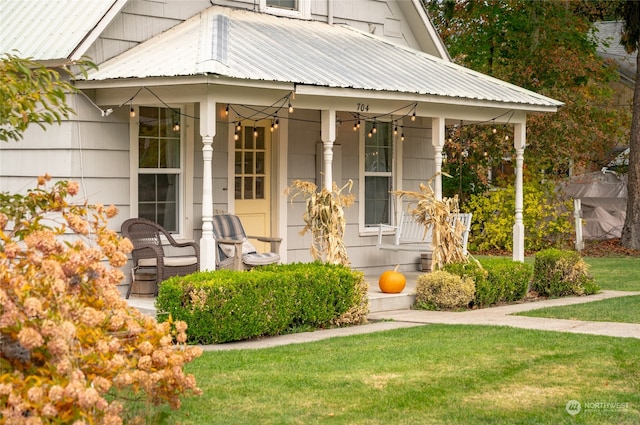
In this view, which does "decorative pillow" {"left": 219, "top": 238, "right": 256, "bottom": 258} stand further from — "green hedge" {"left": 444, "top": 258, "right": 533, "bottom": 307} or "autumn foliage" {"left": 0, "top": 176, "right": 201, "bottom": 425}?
"autumn foliage" {"left": 0, "top": 176, "right": 201, "bottom": 425}

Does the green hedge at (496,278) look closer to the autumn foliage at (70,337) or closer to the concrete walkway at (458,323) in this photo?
the concrete walkway at (458,323)

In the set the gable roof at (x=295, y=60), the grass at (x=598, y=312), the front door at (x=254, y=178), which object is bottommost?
the grass at (x=598, y=312)

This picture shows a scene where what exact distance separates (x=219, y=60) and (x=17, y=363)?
21.9 ft

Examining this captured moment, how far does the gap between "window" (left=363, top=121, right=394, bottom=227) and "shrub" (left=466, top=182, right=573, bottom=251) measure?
8.11 metres

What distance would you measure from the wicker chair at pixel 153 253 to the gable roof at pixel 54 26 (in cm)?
220

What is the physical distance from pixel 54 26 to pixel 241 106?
9.04 ft

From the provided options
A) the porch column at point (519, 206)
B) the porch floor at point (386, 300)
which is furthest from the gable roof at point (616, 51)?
the porch floor at point (386, 300)

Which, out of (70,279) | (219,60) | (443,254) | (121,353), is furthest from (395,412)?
(443,254)

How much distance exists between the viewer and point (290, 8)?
636 inches

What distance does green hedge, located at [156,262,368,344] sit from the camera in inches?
426

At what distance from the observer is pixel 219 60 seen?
1220 cm

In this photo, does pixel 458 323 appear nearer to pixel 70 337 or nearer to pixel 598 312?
pixel 598 312

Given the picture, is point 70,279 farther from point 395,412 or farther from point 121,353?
point 395,412

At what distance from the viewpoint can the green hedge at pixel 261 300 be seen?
35.5 ft
